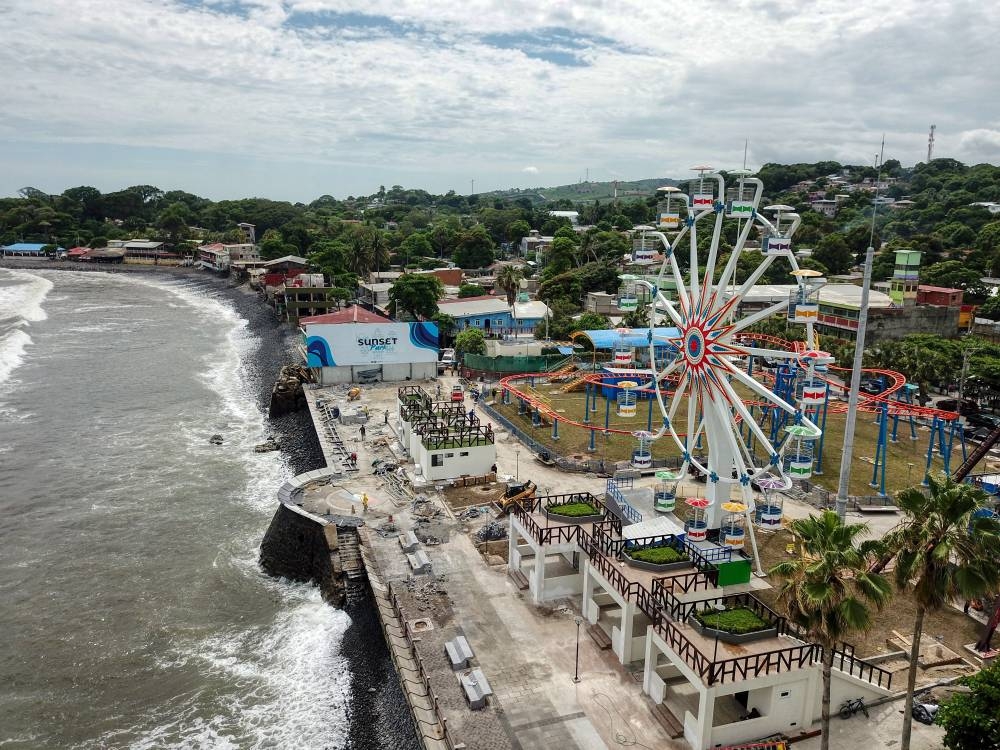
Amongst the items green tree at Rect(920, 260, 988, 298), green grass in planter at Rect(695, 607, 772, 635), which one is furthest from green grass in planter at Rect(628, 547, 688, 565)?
green tree at Rect(920, 260, 988, 298)

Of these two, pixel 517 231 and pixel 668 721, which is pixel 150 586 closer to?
pixel 668 721

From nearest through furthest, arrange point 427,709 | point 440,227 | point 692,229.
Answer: point 427,709
point 692,229
point 440,227

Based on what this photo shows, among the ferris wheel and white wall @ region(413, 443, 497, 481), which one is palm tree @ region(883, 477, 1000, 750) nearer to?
the ferris wheel

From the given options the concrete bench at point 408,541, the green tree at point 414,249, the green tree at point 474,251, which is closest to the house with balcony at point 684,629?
the concrete bench at point 408,541

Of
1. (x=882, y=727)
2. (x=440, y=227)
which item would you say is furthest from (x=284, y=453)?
(x=440, y=227)

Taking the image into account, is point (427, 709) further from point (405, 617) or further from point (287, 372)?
point (287, 372)

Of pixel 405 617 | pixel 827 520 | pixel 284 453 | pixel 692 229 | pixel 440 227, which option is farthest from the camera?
pixel 440 227

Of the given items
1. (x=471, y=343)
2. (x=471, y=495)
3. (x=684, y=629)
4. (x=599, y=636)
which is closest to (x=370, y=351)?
(x=471, y=343)
